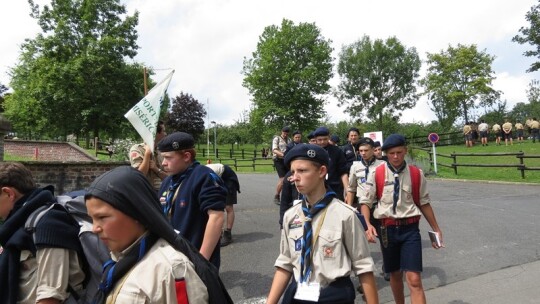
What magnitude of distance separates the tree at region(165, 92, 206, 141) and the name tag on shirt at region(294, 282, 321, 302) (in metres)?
48.6

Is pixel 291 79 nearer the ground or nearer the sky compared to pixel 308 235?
nearer the sky

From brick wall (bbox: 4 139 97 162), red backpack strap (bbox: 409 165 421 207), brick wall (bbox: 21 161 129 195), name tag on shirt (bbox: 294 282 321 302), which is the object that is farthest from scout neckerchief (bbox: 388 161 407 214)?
brick wall (bbox: 4 139 97 162)

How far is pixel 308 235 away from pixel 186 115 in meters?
50.6

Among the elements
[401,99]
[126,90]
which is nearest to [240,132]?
[401,99]

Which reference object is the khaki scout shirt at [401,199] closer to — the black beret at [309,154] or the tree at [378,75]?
the black beret at [309,154]

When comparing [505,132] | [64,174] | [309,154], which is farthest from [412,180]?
[505,132]

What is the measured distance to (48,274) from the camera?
6.67 ft

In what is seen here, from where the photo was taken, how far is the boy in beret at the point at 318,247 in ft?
7.86

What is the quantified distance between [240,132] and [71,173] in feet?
181

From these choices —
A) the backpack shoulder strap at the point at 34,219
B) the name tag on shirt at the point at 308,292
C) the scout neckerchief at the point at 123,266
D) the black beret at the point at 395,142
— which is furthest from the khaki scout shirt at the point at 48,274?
the black beret at the point at 395,142

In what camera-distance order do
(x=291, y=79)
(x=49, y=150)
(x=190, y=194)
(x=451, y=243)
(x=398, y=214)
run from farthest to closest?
(x=291, y=79) < (x=49, y=150) < (x=451, y=243) < (x=398, y=214) < (x=190, y=194)

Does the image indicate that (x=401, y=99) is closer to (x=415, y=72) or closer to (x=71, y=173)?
(x=415, y=72)

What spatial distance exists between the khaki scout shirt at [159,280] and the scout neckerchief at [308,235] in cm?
107

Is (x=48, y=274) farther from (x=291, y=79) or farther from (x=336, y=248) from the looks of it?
(x=291, y=79)
